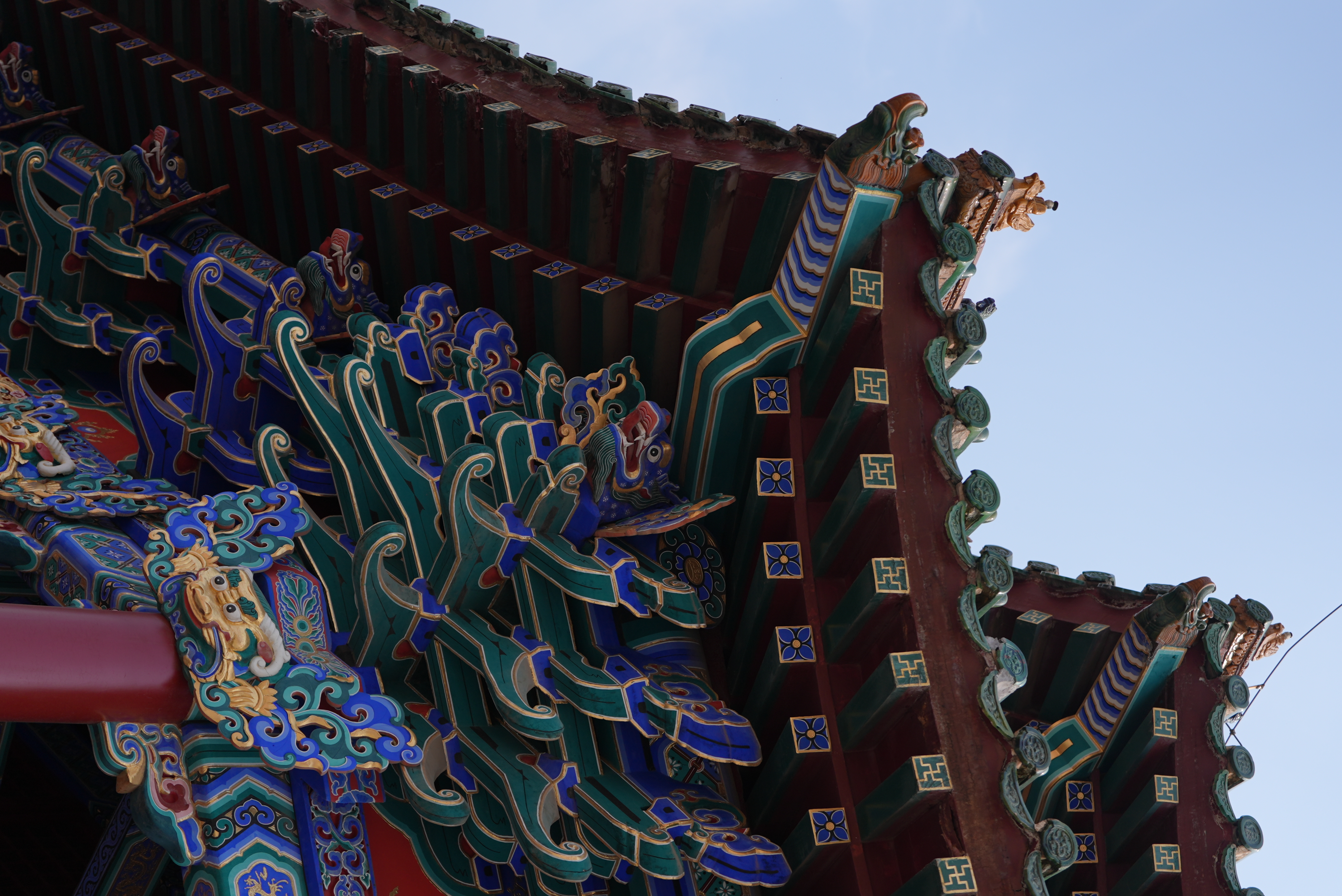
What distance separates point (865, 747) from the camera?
4855 millimetres

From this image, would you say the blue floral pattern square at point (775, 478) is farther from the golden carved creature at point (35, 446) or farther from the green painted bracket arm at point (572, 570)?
the golden carved creature at point (35, 446)

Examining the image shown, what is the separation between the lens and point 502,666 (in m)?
4.78

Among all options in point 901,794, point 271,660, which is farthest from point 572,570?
point 901,794

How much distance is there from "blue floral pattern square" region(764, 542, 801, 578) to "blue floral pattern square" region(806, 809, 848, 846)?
942mm

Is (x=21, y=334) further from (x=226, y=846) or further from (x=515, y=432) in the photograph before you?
(x=226, y=846)

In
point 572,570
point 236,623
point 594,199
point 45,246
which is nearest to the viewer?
point 236,623

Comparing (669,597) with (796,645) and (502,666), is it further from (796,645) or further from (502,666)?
(502,666)

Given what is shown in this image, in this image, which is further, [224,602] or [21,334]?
[21,334]

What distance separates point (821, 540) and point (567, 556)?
106cm

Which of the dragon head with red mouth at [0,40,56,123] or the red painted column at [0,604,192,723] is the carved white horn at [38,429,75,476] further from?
the dragon head with red mouth at [0,40,56,123]

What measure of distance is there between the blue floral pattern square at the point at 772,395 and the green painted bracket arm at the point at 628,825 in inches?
64.9

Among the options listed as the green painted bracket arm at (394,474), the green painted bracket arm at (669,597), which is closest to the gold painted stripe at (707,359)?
the green painted bracket arm at (669,597)

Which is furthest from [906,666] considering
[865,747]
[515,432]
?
[515,432]

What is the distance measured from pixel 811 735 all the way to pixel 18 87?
6.93 meters
